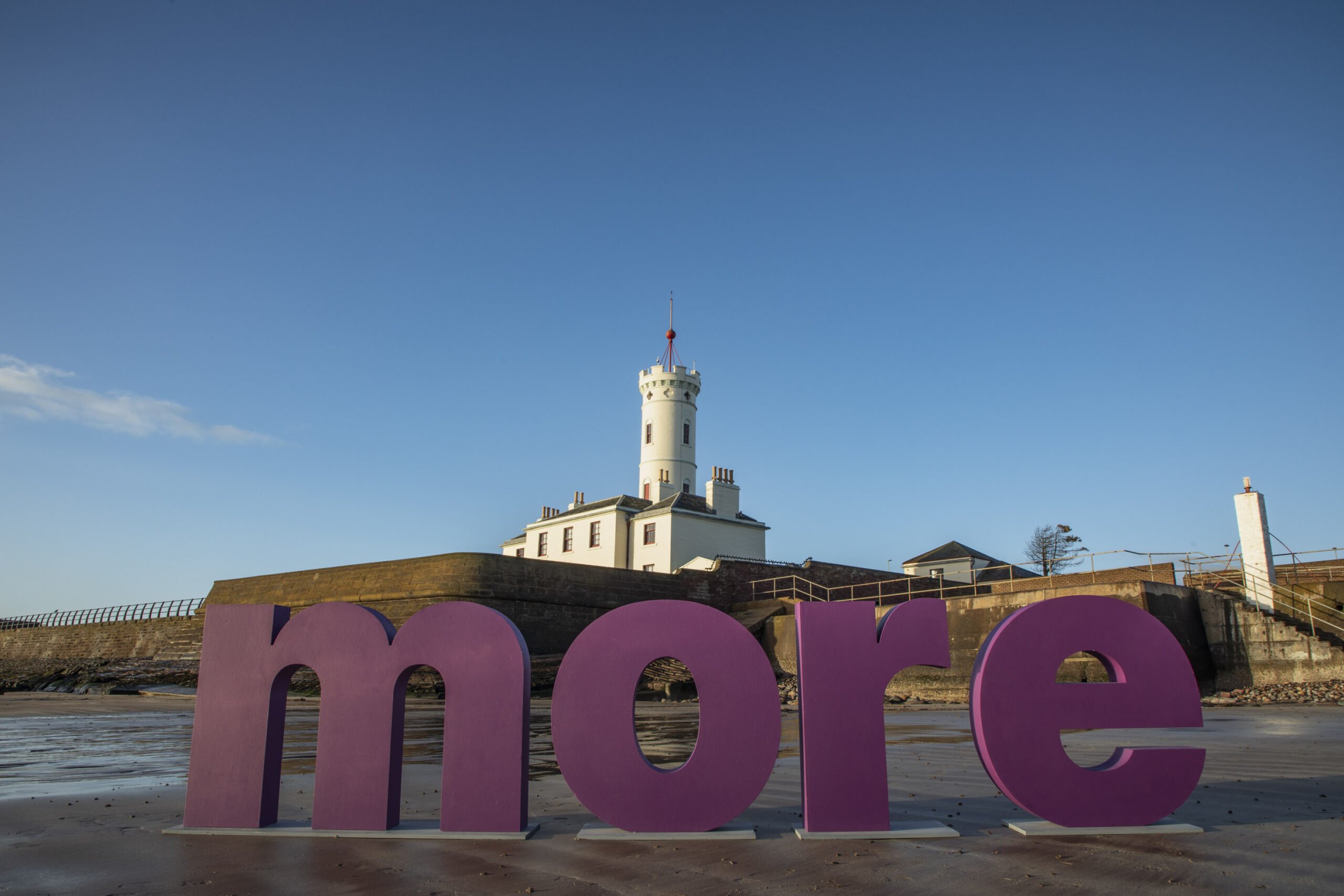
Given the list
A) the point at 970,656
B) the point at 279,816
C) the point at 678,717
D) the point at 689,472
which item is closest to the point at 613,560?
the point at 689,472

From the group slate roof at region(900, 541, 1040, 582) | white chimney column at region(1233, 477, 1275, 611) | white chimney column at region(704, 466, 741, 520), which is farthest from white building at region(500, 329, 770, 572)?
white chimney column at region(1233, 477, 1275, 611)

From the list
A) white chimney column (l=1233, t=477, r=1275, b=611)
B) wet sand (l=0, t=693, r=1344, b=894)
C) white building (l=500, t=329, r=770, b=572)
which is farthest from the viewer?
white building (l=500, t=329, r=770, b=572)

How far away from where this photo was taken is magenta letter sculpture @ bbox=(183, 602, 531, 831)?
4855mm

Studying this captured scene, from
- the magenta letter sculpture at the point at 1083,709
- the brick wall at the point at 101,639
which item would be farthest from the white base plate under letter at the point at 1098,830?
the brick wall at the point at 101,639

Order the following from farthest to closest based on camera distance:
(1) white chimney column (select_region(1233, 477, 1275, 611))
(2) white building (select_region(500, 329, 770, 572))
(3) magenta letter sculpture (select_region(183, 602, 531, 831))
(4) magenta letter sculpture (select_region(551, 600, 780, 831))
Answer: (2) white building (select_region(500, 329, 770, 572))
(1) white chimney column (select_region(1233, 477, 1275, 611))
(3) magenta letter sculpture (select_region(183, 602, 531, 831))
(4) magenta letter sculpture (select_region(551, 600, 780, 831))

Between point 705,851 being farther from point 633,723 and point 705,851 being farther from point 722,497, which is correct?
point 722,497

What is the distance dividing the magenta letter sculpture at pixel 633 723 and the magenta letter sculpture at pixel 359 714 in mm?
353

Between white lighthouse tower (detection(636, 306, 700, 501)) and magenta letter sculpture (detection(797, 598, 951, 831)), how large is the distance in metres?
42.7

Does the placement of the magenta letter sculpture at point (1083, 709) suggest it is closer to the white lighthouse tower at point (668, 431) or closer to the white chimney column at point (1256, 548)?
the white chimney column at point (1256, 548)

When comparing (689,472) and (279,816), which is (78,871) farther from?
(689,472)

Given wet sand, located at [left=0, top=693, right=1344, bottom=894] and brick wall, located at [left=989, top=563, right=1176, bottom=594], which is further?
brick wall, located at [left=989, top=563, right=1176, bottom=594]

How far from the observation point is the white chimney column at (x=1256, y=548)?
762 inches

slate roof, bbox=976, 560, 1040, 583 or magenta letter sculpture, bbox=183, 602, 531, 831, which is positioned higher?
slate roof, bbox=976, 560, 1040, 583

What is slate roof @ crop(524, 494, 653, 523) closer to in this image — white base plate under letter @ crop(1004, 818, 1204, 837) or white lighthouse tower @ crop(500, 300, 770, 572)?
white lighthouse tower @ crop(500, 300, 770, 572)
